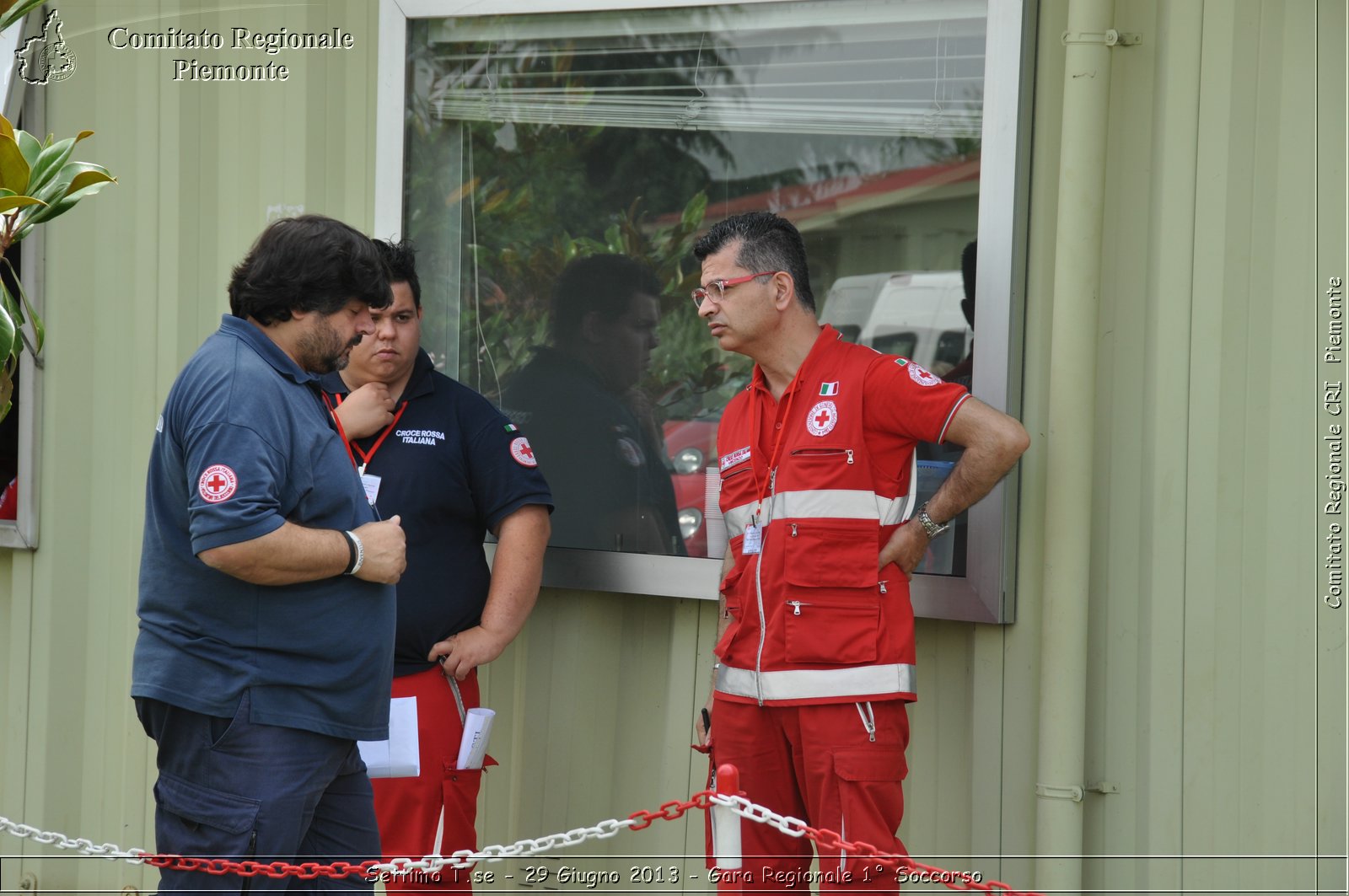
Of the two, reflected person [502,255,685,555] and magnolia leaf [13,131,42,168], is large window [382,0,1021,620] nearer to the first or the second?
reflected person [502,255,685,555]

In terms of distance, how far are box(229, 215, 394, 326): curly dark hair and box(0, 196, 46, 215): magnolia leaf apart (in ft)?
1.79

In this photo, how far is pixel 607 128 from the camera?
4273mm

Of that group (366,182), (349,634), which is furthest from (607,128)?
(349,634)

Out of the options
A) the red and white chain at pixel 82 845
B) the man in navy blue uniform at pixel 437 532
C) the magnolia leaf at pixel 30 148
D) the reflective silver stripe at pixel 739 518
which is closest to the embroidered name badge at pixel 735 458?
the reflective silver stripe at pixel 739 518

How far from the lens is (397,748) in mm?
3365

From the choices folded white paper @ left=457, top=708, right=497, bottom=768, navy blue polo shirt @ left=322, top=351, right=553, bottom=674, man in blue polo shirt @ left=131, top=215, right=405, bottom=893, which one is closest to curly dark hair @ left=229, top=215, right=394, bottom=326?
man in blue polo shirt @ left=131, top=215, right=405, bottom=893

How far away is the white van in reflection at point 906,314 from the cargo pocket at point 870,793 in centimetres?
119

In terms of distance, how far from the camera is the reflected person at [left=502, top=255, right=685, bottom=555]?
4.17 meters

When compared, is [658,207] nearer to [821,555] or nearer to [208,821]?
[821,555]

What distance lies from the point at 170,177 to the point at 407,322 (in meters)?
1.78

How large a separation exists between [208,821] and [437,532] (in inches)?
44.0

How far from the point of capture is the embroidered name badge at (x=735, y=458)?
3383 mm

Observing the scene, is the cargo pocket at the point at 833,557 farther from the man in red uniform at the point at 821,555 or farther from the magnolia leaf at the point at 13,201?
the magnolia leaf at the point at 13,201

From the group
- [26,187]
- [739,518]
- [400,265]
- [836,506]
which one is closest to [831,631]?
[836,506]
